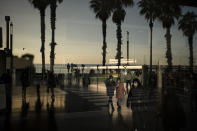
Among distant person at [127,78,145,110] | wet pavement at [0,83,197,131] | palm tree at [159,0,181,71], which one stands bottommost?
wet pavement at [0,83,197,131]

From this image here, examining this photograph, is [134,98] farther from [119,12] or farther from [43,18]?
[119,12]

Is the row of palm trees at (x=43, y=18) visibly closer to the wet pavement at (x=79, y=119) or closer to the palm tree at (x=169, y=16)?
the wet pavement at (x=79, y=119)

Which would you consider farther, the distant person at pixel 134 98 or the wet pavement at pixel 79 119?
the distant person at pixel 134 98

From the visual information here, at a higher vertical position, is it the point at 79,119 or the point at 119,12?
the point at 119,12

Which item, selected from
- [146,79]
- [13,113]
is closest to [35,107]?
[13,113]

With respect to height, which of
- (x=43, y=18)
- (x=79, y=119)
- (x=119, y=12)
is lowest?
(x=79, y=119)

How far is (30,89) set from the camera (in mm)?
15734

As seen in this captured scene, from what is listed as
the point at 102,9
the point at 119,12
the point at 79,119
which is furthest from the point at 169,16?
the point at 79,119

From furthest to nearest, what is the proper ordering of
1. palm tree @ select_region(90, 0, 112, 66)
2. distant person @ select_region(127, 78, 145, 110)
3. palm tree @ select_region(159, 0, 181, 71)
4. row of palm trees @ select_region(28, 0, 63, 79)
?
1. palm tree @ select_region(90, 0, 112, 66)
2. row of palm trees @ select_region(28, 0, 63, 79)
3. distant person @ select_region(127, 78, 145, 110)
4. palm tree @ select_region(159, 0, 181, 71)

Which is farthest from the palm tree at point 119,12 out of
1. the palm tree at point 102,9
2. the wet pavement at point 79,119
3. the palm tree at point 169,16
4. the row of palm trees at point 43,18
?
the wet pavement at point 79,119

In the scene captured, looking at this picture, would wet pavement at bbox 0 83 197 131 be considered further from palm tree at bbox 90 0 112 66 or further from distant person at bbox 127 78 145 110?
palm tree at bbox 90 0 112 66

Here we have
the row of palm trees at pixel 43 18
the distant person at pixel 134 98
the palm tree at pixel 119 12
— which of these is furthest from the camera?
the palm tree at pixel 119 12

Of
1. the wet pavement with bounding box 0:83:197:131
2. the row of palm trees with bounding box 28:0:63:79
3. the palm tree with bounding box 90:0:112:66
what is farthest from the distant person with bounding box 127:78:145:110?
the palm tree with bounding box 90:0:112:66

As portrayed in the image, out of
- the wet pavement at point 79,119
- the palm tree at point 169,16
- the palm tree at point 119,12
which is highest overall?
the palm tree at point 119,12
